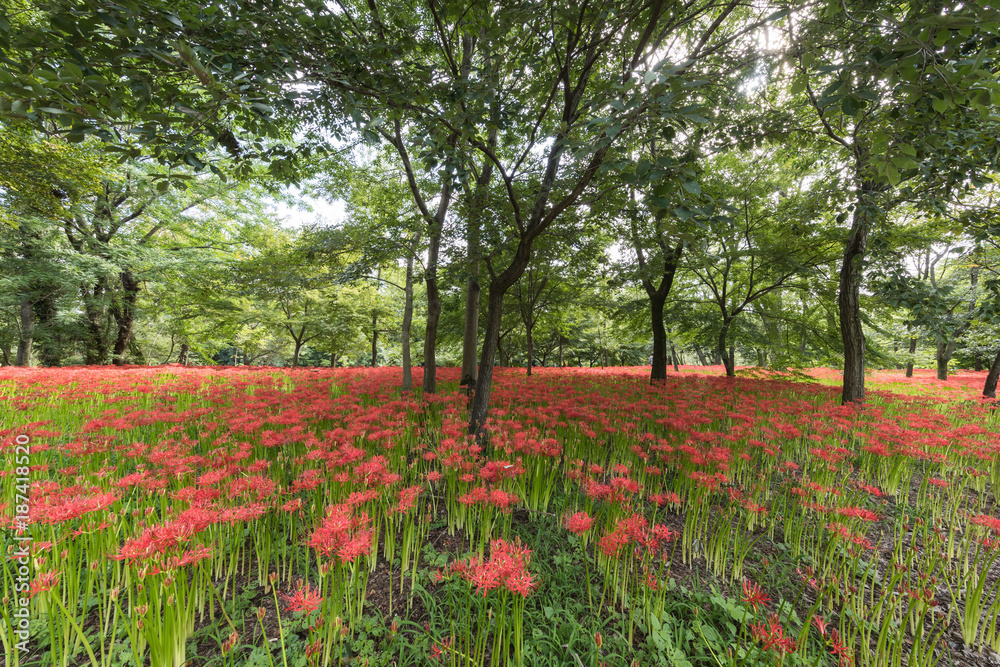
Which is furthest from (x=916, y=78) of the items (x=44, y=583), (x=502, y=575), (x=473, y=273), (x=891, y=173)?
(x=44, y=583)

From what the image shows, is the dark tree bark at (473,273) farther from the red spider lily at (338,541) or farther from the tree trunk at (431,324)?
the red spider lily at (338,541)

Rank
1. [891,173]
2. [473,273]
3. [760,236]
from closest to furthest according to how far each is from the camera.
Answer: [891,173] < [473,273] < [760,236]

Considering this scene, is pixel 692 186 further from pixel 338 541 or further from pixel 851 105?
pixel 338 541

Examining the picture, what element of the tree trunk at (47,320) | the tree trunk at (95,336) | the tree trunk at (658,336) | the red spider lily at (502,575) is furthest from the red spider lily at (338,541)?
the tree trunk at (47,320)

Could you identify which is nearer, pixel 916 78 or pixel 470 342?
pixel 916 78

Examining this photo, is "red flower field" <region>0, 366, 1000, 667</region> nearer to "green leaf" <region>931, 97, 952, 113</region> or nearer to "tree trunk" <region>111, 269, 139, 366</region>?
"green leaf" <region>931, 97, 952, 113</region>

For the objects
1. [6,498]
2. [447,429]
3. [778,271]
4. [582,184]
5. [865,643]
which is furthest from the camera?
[778,271]

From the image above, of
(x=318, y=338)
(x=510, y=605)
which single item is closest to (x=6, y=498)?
(x=510, y=605)

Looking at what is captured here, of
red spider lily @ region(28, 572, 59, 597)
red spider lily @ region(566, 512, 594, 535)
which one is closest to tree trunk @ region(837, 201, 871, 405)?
red spider lily @ region(566, 512, 594, 535)

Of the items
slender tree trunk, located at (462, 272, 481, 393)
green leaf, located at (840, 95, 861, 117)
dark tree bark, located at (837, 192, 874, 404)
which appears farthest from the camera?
slender tree trunk, located at (462, 272, 481, 393)

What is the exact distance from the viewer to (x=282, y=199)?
17281 millimetres

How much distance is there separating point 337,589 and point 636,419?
4.57 metres

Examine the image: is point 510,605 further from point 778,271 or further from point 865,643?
→ point 778,271

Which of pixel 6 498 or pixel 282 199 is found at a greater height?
pixel 282 199
